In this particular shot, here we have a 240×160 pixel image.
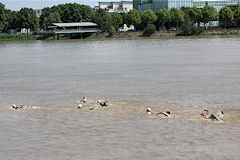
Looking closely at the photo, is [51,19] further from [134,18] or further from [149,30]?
[149,30]

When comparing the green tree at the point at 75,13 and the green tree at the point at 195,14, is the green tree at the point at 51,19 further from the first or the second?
the green tree at the point at 195,14

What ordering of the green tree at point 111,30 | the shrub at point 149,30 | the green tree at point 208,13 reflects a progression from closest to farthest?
the green tree at point 208,13
the shrub at point 149,30
the green tree at point 111,30

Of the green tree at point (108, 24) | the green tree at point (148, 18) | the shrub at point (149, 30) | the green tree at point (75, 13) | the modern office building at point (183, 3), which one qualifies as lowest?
the shrub at point (149, 30)

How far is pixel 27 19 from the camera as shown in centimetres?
16512

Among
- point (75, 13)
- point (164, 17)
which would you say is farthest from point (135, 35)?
point (75, 13)

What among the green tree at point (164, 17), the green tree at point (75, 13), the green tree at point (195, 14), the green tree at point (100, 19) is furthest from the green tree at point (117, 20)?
the green tree at point (195, 14)

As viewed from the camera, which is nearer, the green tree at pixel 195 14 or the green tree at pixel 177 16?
the green tree at pixel 195 14

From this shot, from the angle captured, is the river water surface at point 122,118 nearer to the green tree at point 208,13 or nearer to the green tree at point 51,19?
the green tree at point 208,13

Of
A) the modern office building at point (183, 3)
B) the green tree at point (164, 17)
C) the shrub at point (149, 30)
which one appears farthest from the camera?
the modern office building at point (183, 3)

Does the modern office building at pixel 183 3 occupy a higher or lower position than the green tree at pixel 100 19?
higher

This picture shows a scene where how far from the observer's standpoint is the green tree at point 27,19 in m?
164

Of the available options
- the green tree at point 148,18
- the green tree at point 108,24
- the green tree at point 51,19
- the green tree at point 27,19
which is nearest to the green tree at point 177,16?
the green tree at point 148,18

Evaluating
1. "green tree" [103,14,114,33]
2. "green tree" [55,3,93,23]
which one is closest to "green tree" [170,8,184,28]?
"green tree" [103,14,114,33]

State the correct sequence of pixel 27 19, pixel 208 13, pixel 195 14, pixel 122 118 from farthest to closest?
pixel 27 19 → pixel 195 14 → pixel 208 13 → pixel 122 118
